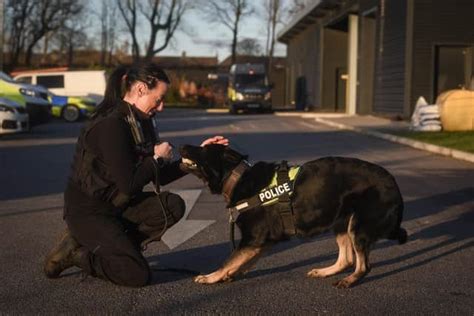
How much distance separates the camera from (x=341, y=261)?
18.8ft

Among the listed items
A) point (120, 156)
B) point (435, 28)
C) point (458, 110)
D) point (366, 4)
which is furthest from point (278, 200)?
A: point (366, 4)

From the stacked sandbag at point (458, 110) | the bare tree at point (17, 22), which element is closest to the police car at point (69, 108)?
the stacked sandbag at point (458, 110)

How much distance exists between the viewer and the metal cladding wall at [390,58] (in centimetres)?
2829

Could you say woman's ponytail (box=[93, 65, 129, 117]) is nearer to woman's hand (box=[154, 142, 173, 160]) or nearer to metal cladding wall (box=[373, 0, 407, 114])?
woman's hand (box=[154, 142, 173, 160])

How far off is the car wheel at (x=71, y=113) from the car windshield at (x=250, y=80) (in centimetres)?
1614

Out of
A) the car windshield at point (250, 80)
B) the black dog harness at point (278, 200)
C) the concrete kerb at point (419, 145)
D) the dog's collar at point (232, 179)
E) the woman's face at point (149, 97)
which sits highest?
the car windshield at point (250, 80)

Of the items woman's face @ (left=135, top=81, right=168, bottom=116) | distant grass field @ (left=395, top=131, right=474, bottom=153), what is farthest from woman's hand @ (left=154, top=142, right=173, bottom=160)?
distant grass field @ (left=395, top=131, right=474, bottom=153)

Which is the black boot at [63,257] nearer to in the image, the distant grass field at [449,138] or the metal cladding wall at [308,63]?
the distant grass field at [449,138]

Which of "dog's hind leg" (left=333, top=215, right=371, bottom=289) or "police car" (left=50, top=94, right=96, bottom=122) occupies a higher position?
"police car" (left=50, top=94, right=96, bottom=122)

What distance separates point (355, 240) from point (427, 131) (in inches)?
626

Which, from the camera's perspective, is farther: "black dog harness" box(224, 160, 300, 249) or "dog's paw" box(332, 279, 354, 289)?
"dog's paw" box(332, 279, 354, 289)

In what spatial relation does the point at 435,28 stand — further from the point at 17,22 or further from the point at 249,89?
the point at 17,22

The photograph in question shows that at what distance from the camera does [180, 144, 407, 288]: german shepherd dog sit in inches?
203

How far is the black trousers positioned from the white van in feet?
87.3
